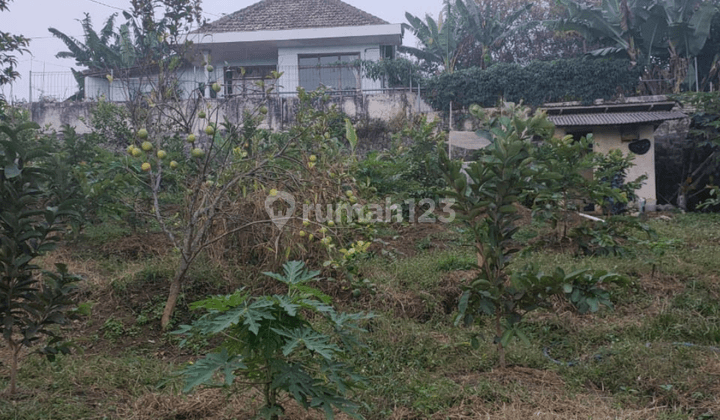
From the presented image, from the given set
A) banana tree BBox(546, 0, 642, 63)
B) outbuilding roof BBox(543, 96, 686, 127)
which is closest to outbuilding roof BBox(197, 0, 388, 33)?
banana tree BBox(546, 0, 642, 63)

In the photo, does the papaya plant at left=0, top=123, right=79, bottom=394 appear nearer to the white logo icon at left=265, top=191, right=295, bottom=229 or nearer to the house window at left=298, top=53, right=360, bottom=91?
the white logo icon at left=265, top=191, right=295, bottom=229

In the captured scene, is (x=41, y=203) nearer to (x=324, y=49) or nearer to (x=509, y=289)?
(x=509, y=289)

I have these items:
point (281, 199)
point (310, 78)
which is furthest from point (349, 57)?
point (281, 199)

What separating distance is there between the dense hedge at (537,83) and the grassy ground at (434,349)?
945cm

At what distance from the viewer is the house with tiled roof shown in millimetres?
17703

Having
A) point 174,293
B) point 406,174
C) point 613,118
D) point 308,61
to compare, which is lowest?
point 174,293

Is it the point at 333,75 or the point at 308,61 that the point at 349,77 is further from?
the point at 308,61

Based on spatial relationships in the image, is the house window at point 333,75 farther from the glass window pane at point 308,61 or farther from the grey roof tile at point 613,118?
the grey roof tile at point 613,118

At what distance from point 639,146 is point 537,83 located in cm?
441

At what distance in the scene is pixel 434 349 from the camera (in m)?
4.39

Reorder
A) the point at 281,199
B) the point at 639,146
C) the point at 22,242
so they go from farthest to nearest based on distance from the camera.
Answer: the point at 639,146 → the point at 281,199 → the point at 22,242

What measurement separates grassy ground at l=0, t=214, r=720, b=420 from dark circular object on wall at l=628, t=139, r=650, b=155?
5368 mm

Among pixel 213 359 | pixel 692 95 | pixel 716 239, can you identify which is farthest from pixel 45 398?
pixel 692 95

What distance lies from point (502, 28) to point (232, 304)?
19810 mm
